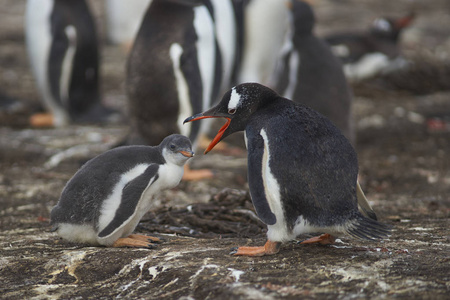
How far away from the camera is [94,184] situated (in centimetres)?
350

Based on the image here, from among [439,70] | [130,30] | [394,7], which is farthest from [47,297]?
[394,7]

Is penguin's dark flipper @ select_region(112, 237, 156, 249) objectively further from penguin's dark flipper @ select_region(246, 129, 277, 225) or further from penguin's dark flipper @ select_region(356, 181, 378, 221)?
penguin's dark flipper @ select_region(356, 181, 378, 221)

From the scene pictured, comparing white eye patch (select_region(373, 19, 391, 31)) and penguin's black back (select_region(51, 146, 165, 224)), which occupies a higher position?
white eye patch (select_region(373, 19, 391, 31))

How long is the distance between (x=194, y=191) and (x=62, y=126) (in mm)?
3232

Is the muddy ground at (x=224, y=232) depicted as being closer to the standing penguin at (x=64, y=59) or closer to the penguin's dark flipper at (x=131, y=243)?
the penguin's dark flipper at (x=131, y=243)

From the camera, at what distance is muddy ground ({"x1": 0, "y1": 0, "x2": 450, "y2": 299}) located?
113 inches

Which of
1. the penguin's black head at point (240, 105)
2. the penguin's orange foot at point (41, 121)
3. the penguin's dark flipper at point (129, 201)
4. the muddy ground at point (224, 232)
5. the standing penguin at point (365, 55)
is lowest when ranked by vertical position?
the muddy ground at point (224, 232)

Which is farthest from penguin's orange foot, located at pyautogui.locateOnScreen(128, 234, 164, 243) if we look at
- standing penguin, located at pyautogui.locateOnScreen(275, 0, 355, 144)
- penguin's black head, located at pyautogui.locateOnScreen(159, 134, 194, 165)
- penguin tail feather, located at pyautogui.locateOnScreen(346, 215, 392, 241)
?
standing penguin, located at pyautogui.locateOnScreen(275, 0, 355, 144)

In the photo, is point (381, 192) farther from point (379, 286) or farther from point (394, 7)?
point (394, 7)

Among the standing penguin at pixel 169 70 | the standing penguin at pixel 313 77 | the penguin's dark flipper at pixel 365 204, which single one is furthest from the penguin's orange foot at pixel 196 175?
the penguin's dark flipper at pixel 365 204

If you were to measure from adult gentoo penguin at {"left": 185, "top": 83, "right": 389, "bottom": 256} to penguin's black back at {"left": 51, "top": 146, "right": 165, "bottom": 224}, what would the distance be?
67 cm

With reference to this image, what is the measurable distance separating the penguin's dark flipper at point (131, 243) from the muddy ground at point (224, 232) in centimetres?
8

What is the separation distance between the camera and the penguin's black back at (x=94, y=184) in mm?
3494

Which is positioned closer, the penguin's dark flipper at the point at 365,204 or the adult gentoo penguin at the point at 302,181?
the adult gentoo penguin at the point at 302,181
